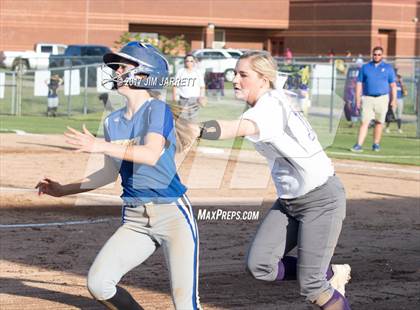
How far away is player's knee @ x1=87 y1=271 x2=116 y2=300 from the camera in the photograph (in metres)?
6.09

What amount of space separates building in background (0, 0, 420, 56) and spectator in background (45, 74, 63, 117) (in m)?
30.5

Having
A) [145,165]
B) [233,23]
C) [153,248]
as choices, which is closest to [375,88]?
[153,248]

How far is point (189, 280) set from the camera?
6.18m

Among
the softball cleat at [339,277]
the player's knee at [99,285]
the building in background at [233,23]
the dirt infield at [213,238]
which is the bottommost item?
the dirt infield at [213,238]

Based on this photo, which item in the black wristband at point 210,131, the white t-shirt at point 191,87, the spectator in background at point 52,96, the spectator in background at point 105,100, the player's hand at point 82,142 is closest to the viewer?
the player's hand at point 82,142

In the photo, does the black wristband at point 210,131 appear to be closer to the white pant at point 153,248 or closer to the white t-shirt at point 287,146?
the white t-shirt at point 287,146

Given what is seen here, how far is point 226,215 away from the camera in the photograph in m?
12.9

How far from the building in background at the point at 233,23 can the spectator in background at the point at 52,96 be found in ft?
100

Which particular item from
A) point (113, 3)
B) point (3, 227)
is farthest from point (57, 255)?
point (113, 3)

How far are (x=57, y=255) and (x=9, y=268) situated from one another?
0.75 m

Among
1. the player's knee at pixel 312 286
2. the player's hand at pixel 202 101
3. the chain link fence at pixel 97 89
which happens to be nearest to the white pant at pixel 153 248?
the player's knee at pixel 312 286

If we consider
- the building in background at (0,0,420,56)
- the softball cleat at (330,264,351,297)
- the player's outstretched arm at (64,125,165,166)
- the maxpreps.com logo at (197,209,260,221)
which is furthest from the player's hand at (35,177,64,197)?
the building in background at (0,0,420,56)

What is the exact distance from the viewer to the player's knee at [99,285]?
6.09 metres

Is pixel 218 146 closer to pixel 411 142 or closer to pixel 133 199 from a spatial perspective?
pixel 411 142
